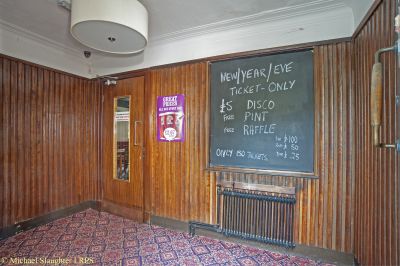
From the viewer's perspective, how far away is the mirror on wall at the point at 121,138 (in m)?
3.15

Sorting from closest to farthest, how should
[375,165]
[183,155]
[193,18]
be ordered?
1. [375,165]
2. [193,18]
3. [183,155]

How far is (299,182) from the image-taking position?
2125mm

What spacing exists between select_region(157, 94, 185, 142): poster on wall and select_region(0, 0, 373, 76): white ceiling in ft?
1.90

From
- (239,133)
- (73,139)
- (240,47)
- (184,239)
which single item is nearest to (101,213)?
(73,139)

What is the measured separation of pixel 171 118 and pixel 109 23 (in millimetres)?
1350

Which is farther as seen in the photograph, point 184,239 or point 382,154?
point 184,239

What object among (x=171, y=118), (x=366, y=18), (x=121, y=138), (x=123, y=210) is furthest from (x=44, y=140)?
(x=366, y=18)

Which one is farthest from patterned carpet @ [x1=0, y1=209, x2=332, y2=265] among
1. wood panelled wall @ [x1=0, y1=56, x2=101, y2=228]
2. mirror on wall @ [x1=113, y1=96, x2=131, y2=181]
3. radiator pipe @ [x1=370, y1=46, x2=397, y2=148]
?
radiator pipe @ [x1=370, y1=46, x2=397, y2=148]

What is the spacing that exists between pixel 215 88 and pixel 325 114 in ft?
4.08

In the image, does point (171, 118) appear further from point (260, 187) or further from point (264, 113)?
point (260, 187)

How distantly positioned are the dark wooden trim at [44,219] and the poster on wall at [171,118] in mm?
1862

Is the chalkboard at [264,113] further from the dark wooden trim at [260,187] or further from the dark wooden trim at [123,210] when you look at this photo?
the dark wooden trim at [123,210]

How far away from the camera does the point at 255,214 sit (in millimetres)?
2254

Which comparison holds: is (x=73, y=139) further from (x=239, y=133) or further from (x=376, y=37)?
(x=376, y=37)
